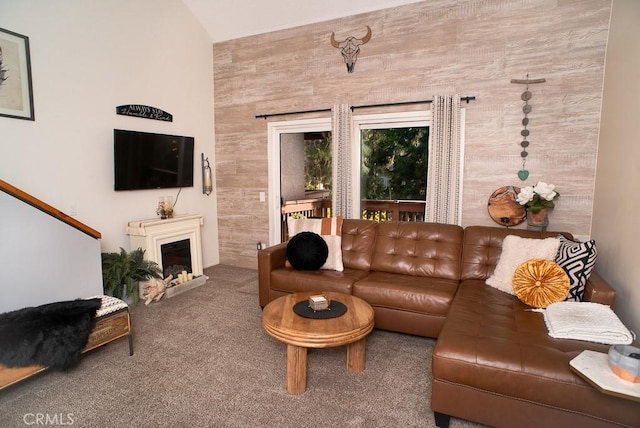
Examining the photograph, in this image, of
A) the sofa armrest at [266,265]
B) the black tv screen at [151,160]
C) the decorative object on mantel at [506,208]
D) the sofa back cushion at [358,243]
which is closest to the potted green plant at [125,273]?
the black tv screen at [151,160]

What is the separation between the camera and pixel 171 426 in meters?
1.89

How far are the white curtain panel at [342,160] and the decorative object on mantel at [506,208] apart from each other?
158 centimetres

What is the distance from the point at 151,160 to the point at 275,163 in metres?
1.56

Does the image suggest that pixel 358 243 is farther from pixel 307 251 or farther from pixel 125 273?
pixel 125 273

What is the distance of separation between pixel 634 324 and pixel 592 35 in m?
2.55

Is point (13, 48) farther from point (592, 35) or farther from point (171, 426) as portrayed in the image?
point (592, 35)

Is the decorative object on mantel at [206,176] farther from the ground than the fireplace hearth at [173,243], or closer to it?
farther from the ground

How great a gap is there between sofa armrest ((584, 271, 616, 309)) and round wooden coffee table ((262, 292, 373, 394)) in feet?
4.69

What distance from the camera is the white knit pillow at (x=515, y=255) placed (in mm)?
2695

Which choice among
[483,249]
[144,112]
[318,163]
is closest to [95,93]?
[144,112]

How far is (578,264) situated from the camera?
7.96 feet

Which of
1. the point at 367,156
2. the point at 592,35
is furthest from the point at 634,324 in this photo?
the point at 367,156

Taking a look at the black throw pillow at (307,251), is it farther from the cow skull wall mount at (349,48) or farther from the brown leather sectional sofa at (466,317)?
the cow skull wall mount at (349,48)

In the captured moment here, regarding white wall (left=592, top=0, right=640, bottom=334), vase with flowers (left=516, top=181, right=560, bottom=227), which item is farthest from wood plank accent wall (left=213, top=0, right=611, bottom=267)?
vase with flowers (left=516, top=181, right=560, bottom=227)
